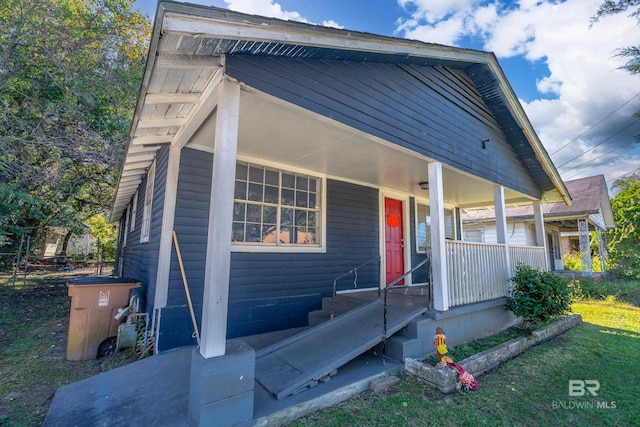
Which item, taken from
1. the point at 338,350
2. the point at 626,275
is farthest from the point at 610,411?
the point at 626,275

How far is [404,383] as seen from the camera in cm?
335

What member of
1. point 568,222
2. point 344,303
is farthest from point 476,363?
point 568,222

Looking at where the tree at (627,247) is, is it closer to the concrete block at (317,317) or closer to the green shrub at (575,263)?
the green shrub at (575,263)

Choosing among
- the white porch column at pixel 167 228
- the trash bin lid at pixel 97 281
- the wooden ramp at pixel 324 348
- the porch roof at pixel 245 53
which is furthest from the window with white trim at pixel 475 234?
the trash bin lid at pixel 97 281

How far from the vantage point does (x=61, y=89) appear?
10039mm

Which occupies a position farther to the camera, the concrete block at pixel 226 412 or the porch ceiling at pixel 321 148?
the porch ceiling at pixel 321 148

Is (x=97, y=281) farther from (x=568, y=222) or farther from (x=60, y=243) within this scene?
(x=60, y=243)

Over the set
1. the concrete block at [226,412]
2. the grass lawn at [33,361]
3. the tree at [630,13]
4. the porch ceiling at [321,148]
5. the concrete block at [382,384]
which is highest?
the tree at [630,13]

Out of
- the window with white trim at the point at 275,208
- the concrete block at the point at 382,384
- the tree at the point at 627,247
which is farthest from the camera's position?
the tree at the point at 627,247

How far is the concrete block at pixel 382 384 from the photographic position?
125 inches

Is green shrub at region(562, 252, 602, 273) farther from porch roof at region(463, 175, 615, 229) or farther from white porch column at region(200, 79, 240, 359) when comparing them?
white porch column at region(200, 79, 240, 359)

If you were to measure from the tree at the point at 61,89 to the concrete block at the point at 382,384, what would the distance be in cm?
1034

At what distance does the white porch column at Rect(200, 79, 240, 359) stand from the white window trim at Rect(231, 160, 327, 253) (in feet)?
7.45

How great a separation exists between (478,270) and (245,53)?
4.96 meters
